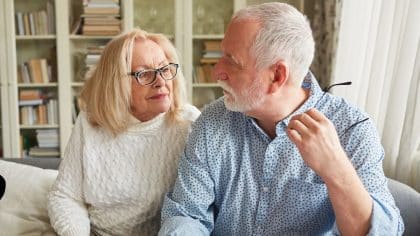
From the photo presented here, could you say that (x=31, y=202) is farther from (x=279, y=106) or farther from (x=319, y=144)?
(x=319, y=144)

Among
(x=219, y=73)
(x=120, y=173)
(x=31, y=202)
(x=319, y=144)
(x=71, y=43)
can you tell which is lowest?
(x=31, y=202)

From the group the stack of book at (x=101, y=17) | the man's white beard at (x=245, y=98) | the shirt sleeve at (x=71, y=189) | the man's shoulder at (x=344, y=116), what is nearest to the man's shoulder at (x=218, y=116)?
the man's white beard at (x=245, y=98)

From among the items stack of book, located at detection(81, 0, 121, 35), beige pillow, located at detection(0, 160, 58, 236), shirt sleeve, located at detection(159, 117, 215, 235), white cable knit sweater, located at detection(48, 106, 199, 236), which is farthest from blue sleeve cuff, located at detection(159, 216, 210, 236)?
stack of book, located at detection(81, 0, 121, 35)

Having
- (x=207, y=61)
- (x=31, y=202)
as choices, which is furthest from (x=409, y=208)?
(x=207, y=61)

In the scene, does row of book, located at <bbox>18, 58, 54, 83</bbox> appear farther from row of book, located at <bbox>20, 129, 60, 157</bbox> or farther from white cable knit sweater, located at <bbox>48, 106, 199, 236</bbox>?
white cable knit sweater, located at <bbox>48, 106, 199, 236</bbox>

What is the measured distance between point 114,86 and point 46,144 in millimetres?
2524

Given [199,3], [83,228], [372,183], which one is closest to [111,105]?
[83,228]

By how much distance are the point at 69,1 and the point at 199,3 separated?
96cm

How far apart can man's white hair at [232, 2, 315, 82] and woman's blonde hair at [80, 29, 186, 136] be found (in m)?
0.37

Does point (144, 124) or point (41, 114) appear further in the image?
point (41, 114)

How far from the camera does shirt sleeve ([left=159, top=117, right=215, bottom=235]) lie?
53.0 inches

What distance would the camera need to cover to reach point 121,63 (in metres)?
1.43

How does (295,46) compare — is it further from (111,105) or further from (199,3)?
(199,3)

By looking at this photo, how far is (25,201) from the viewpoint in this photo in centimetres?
183
